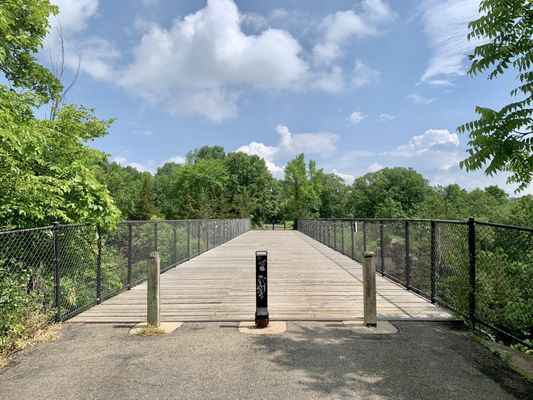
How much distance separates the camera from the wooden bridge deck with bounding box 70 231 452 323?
5.20 meters

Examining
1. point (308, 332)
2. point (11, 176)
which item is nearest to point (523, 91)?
point (308, 332)

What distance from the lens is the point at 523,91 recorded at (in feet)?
13.9

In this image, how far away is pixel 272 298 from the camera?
623cm

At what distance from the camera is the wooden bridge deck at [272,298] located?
5203mm

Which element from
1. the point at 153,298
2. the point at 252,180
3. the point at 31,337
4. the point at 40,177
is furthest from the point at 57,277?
the point at 252,180

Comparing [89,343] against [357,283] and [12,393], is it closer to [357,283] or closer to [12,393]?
[12,393]

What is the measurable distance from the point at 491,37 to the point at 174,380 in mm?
5202

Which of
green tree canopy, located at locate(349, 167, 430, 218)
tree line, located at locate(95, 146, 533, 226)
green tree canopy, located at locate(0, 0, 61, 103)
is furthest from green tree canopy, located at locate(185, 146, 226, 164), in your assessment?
green tree canopy, located at locate(0, 0, 61, 103)

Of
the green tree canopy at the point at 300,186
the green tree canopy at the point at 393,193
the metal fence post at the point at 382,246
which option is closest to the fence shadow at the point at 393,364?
the metal fence post at the point at 382,246

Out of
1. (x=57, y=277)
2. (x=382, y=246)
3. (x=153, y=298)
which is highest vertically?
(x=382, y=246)

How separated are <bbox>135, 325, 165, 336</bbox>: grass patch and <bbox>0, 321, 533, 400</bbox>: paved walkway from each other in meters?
0.12

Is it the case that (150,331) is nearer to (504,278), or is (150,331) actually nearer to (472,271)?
(472,271)

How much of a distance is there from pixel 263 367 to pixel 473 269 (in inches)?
121

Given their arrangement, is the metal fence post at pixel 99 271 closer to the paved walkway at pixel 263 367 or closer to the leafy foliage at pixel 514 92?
the paved walkway at pixel 263 367
